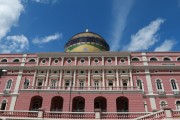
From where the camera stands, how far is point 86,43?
45.0 m

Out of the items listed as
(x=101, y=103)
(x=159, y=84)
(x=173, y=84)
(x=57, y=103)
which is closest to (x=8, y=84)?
(x=57, y=103)

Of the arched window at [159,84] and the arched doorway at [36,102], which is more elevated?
the arched window at [159,84]

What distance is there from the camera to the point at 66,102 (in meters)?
31.2

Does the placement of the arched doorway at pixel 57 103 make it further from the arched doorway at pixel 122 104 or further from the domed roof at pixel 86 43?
the domed roof at pixel 86 43

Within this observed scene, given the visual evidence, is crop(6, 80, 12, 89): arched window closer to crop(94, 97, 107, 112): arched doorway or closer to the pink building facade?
the pink building facade

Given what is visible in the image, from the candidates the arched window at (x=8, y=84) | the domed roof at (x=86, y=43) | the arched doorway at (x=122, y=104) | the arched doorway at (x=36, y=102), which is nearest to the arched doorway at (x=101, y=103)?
the arched doorway at (x=122, y=104)

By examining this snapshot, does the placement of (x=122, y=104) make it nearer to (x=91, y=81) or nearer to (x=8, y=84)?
(x=91, y=81)

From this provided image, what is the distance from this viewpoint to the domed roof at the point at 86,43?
44281mm

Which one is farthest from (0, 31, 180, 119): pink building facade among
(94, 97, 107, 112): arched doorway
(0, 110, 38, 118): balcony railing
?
(0, 110, 38, 118): balcony railing

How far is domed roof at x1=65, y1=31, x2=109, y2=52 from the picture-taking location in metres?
44.3

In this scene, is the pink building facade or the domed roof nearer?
the pink building facade

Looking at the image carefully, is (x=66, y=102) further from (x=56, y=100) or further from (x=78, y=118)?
(x=78, y=118)

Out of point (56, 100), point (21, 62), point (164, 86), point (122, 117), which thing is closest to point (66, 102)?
point (56, 100)

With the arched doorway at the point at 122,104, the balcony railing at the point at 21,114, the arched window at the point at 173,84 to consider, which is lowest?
the balcony railing at the point at 21,114
